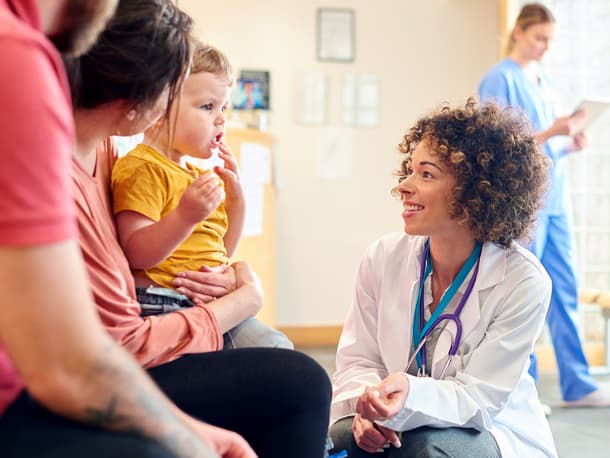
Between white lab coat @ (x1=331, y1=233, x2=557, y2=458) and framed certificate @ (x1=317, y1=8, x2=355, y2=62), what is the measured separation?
306 centimetres

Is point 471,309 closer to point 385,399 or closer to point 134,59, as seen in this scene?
point 385,399

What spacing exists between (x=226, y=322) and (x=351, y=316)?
51cm

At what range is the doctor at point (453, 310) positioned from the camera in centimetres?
154

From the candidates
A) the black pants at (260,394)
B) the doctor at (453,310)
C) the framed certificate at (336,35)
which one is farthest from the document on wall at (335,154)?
the black pants at (260,394)

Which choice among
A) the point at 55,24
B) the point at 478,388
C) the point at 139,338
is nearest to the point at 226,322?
the point at 139,338

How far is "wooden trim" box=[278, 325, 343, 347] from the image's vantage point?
4.68 meters

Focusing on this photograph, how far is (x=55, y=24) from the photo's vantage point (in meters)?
0.87

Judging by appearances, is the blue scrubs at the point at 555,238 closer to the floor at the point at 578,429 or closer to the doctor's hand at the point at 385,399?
the floor at the point at 578,429

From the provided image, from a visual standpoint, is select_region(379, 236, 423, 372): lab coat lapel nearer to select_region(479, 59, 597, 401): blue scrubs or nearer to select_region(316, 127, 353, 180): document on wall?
select_region(479, 59, 597, 401): blue scrubs

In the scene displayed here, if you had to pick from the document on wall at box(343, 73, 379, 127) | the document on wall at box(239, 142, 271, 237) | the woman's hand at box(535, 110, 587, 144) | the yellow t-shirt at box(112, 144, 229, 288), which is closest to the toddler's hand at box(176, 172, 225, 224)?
the yellow t-shirt at box(112, 144, 229, 288)

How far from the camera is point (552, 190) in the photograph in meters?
3.03

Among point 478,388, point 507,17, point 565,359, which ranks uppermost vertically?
point 507,17

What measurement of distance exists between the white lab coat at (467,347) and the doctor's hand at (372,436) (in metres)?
0.04

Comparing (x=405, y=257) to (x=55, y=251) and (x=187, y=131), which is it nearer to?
(x=187, y=131)
